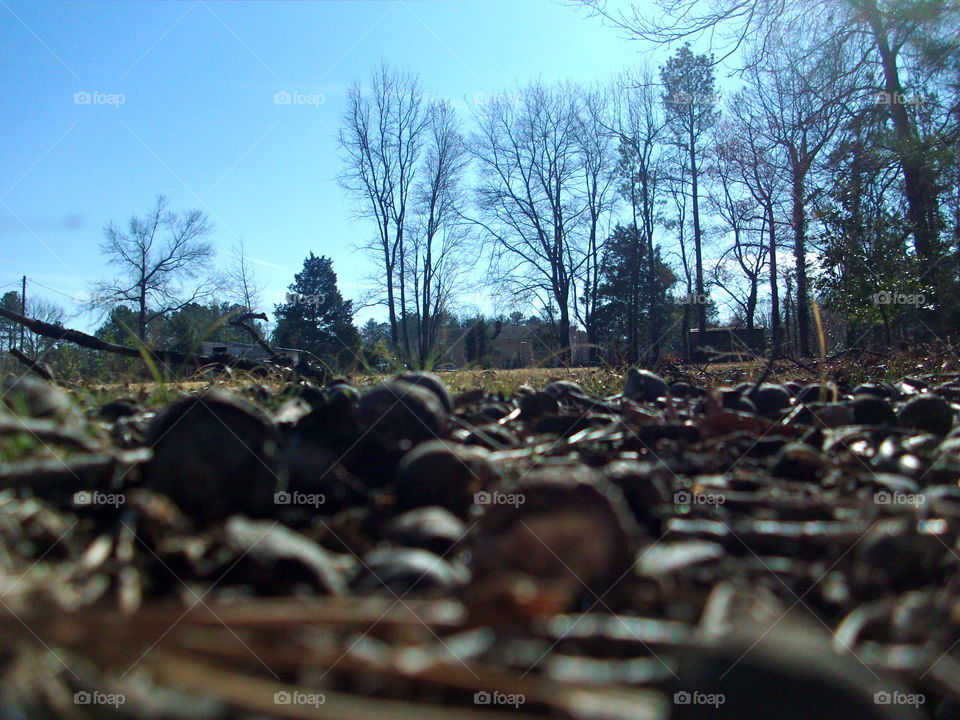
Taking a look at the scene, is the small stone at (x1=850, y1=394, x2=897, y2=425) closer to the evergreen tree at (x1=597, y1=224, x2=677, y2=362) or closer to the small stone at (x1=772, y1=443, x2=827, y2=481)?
the small stone at (x1=772, y1=443, x2=827, y2=481)

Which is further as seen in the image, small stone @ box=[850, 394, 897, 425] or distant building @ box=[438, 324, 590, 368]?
distant building @ box=[438, 324, 590, 368]

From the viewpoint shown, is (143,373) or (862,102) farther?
(862,102)

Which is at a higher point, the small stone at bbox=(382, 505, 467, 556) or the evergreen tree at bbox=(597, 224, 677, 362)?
the evergreen tree at bbox=(597, 224, 677, 362)

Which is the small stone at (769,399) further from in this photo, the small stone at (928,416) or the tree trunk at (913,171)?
the tree trunk at (913,171)

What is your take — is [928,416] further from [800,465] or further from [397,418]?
[397,418]

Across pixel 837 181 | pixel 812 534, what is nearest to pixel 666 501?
pixel 812 534

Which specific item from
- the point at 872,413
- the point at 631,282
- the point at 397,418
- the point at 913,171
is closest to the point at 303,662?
the point at 397,418

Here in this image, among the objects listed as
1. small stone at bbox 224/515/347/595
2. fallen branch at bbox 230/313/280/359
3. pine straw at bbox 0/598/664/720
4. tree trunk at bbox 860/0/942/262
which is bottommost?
pine straw at bbox 0/598/664/720

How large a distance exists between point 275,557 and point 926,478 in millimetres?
1185

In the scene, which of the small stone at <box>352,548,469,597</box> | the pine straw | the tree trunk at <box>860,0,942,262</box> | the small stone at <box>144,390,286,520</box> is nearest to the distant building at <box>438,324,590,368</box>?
the small stone at <box>144,390,286,520</box>

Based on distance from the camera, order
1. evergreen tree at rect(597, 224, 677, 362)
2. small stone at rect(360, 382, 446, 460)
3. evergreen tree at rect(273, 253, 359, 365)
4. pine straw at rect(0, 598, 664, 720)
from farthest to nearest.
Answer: evergreen tree at rect(273, 253, 359, 365) < evergreen tree at rect(597, 224, 677, 362) < small stone at rect(360, 382, 446, 460) < pine straw at rect(0, 598, 664, 720)

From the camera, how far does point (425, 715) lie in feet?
2.03

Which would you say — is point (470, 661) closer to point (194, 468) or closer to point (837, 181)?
point (194, 468)

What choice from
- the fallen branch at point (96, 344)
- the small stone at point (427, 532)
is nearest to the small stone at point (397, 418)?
the small stone at point (427, 532)
